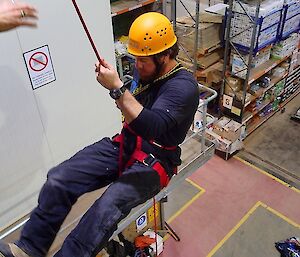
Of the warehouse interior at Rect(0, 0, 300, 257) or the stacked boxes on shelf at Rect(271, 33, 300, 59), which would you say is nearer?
the warehouse interior at Rect(0, 0, 300, 257)

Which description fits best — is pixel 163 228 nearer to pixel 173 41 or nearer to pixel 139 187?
pixel 139 187

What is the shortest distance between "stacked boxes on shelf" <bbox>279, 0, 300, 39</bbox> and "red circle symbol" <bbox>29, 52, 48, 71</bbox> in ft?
12.3

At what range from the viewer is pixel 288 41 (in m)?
5.97

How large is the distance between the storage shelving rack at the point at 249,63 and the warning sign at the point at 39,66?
9.38 feet

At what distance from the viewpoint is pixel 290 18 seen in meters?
5.60

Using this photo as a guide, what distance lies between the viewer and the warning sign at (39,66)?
2.91 meters

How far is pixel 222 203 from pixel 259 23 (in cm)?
241

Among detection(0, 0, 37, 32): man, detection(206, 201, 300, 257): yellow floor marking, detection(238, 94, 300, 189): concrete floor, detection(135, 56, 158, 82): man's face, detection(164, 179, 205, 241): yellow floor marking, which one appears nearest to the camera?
detection(0, 0, 37, 32): man

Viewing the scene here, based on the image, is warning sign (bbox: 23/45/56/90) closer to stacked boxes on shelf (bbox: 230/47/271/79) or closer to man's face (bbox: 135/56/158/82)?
man's face (bbox: 135/56/158/82)

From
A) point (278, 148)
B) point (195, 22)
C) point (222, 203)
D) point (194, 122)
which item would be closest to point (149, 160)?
point (194, 122)

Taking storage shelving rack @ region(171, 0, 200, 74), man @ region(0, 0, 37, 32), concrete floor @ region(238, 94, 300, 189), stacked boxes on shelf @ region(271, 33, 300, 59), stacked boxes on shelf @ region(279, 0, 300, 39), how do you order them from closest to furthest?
man @ region(0, 0, 37, 32) → storage shelving rack @ region(171, 0, 200, 74) → stacked boxes on shelf @ region(279, 0, 300, 39) → concrete floor @ region(238, 94, 300, 189) → stacked boxes on shelf @ region(271, 33, 300, 59)

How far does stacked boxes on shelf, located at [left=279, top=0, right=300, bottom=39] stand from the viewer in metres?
5.41

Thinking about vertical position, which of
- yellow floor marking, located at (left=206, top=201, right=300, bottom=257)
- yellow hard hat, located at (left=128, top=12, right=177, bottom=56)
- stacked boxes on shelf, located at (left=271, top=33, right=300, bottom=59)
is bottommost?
yellow floor marking, located at (left=206, top=201, right=300, bottom=257)

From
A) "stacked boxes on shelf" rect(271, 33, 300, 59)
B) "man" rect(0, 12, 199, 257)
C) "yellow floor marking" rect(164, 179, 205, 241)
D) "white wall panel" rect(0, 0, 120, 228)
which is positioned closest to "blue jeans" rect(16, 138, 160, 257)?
"man" rect(0, 12, 199, 257)
